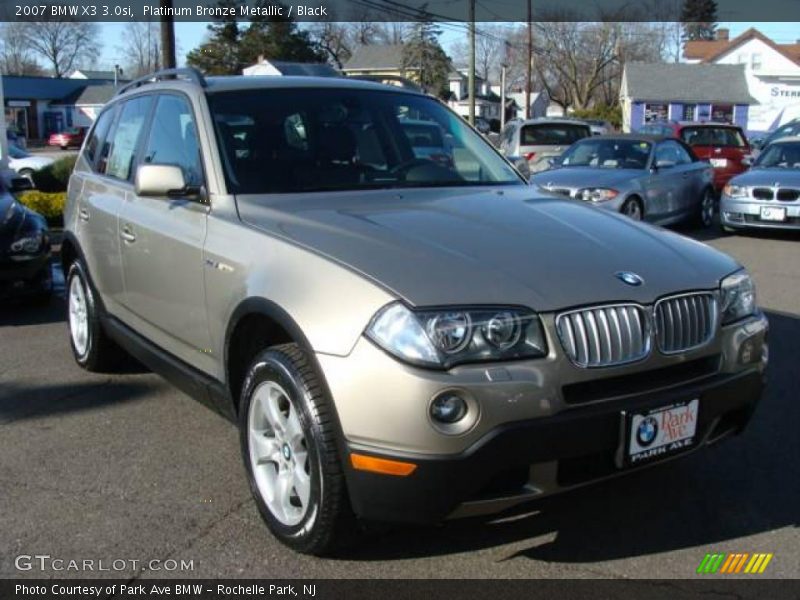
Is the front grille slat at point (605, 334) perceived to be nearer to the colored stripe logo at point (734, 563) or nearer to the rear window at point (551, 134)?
the colored stripe logo at point (734, 563)

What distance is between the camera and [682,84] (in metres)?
59.8

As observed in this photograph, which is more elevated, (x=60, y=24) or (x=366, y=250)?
(x=60, y=24)

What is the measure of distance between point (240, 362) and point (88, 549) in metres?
0.93

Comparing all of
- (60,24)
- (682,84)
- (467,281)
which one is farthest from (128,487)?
(60,24)

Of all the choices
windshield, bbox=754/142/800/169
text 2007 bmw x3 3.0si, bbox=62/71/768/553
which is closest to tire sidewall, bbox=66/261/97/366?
text 2007 bmw x3 3.0si, bbox=62/71/768/553

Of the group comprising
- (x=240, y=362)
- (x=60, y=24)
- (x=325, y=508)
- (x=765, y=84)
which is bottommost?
(x=325, y=508)

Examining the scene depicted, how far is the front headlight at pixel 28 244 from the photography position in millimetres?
7160

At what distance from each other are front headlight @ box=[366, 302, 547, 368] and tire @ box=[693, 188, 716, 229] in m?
11.6

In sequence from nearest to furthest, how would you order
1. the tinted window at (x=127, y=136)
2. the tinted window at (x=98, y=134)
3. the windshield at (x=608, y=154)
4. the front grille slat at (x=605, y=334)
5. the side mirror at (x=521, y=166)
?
the front grille slat at (x=605, y=334)
the tinted window at (x=127, y=136)
the side mirror at (x=521, y=166)
the tinted window at (x=98, y=134)
the windshield at (x=608, y=154)

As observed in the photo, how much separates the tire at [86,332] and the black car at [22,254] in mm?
1625

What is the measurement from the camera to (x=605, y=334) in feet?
9.43

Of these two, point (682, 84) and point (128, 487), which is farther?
point (682, 84)

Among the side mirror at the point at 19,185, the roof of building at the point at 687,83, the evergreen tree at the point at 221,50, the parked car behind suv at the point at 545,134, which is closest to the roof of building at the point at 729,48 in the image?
the roof of building at the point at 687,83
